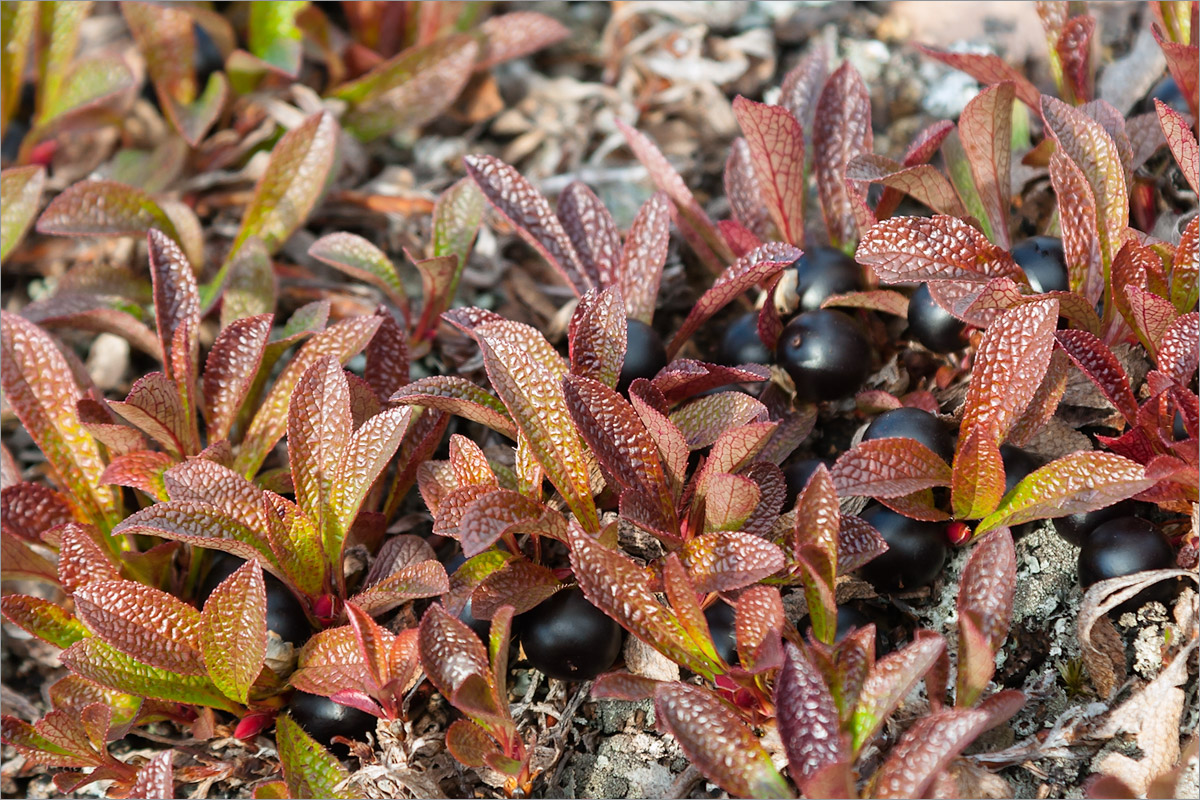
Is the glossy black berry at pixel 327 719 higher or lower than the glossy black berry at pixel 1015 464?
lower

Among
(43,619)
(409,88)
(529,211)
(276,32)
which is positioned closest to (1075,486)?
(529,211)

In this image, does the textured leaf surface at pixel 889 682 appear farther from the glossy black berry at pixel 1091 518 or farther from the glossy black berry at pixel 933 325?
the glossy black berry at pixel 933 325

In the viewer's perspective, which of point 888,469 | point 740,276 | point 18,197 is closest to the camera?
point 888,469

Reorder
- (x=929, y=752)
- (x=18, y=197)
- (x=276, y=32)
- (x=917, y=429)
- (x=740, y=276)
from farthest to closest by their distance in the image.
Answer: (x=276, y=32) < (x=18, y=197) < (x=740, y=276) < (x=917, y=429) < (x=929, y=752)

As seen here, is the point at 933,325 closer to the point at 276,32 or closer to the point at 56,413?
the point at 56,413

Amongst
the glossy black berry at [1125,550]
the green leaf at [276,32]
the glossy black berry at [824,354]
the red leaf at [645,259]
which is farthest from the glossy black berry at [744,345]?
the green leaf at [276,32]

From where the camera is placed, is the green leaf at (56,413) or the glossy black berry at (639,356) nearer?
the glossy black berry at (639,356)

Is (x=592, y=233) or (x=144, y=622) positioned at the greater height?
(x=592, y=233)
